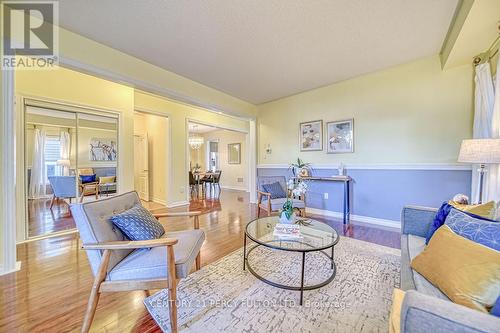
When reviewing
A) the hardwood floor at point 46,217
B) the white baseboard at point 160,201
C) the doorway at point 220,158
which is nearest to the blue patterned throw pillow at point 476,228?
the hardwood floor at point 46,217

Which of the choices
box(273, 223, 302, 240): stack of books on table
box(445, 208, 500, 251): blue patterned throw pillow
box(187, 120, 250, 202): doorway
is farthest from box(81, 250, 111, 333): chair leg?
box(187, 120, 250, 202): doorway

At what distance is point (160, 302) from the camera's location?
61.8 inches

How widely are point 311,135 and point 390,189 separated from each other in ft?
5.73

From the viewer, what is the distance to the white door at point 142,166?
18.1ft

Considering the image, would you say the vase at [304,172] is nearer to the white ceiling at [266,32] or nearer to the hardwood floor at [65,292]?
the hardwood floor at [65,292]

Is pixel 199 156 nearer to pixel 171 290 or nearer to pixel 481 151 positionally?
pixel 171 290

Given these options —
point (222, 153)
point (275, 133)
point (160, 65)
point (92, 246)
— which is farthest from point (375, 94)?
point (222, 153)

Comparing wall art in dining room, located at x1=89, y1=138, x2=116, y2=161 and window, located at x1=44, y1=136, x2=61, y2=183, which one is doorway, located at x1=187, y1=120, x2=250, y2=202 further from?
window, located at x1=44, y1=136, x2=61, y2=183

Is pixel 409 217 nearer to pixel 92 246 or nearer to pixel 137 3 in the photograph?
pixel 92 246

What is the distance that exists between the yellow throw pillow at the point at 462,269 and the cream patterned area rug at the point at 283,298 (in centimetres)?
56

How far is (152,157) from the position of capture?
5.44 m

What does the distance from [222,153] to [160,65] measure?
5613 millimetres

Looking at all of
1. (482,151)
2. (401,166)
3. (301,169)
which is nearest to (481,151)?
(482,151)

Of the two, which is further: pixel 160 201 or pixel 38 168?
pixel 160 201
